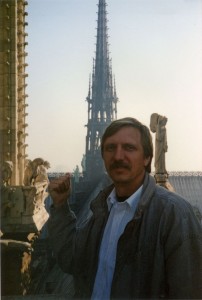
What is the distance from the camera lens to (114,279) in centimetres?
208

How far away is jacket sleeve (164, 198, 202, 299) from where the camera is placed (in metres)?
1.92

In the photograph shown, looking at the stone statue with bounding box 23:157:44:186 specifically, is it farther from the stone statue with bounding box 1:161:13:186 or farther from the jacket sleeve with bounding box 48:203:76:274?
the jacket sleeve with bounding box 48:203:76:274

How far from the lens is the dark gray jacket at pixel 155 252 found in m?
1.93

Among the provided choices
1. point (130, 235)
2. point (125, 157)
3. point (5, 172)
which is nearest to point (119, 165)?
point (125, 157)

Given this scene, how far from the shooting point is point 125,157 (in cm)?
217

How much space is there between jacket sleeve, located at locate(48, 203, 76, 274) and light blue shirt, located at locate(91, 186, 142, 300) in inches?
8.7

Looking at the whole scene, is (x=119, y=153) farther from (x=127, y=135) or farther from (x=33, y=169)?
(x=33, y=169)

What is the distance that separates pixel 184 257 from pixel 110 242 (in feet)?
1.35

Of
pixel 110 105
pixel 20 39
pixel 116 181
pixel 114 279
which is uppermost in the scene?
pixel 110 105

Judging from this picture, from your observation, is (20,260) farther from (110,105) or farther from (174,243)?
(110,105)

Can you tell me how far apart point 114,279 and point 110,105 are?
6106cm

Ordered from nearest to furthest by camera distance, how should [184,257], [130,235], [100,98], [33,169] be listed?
[184,257], [130,235], [33,169], [100,98]

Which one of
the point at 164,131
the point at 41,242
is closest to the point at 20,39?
the point at 164,131

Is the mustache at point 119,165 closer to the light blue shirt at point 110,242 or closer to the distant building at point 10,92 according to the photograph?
the light blue shirt at point 110,242
